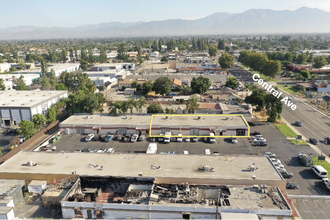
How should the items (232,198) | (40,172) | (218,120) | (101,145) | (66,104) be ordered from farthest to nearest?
(66,104) < (218,120) < (101,145) < (40,172) < (232,198)

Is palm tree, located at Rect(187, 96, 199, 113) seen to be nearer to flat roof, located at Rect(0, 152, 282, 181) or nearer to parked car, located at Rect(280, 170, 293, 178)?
flat roof, located at Rect(0, 152, 282, 181)

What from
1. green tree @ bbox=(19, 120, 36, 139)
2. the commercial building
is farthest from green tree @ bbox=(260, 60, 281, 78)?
green tree @ bbox=(19, 120, 36, 139)

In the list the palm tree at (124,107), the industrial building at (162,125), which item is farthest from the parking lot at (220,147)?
the palm tree at (124,107)

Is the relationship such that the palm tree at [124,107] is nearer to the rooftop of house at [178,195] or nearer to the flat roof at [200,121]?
the flat roof at [200,121]

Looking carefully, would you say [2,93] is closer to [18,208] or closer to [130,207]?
[18,208]

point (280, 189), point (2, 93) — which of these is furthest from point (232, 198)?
point (2, 93)

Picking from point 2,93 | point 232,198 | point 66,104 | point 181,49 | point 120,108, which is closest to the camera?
point 232,198
